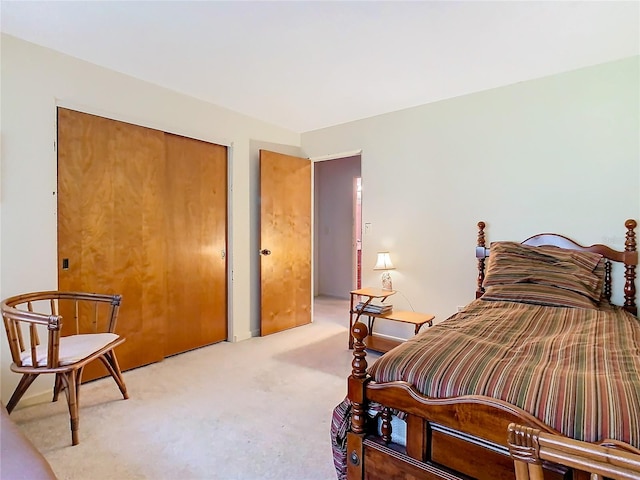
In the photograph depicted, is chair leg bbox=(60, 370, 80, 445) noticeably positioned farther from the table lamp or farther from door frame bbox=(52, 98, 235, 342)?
the table lamp

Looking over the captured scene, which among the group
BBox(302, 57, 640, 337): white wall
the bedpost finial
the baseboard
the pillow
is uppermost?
BBox(302, 57, 640, 337): white wall

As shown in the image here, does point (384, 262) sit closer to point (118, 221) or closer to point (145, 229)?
point (145, 229)

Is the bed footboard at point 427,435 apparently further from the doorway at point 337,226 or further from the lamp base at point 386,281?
the doorway at point 337,226

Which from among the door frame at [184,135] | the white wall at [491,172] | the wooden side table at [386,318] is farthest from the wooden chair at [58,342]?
the white wall at [491,172]

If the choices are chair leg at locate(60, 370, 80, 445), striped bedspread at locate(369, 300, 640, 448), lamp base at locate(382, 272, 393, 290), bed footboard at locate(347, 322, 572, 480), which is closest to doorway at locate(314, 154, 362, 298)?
lamp base at locate(382, 272, 393, 290)

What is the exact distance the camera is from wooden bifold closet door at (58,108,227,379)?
267cm

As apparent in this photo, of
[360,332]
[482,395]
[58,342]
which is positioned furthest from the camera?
[58,342]

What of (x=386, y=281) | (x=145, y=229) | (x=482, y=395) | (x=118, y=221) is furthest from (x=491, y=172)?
(x=118, y=221)

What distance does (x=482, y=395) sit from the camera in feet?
3.70

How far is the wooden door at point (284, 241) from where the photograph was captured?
3.98 metres

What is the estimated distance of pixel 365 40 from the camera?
2316 millimetres

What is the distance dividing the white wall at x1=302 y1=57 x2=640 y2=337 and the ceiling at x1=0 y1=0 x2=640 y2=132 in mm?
217

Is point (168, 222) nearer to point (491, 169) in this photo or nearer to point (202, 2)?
point (202, 2)

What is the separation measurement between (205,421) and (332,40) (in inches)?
99.0
